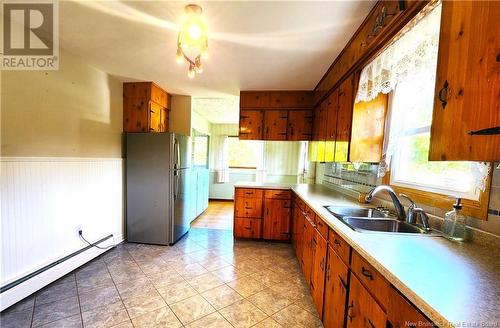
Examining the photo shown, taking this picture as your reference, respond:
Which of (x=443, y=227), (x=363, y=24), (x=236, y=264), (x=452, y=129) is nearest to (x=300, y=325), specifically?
(x=236, y=264)

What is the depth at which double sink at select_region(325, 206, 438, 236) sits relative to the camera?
137cm

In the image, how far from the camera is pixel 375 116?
6.30 feet

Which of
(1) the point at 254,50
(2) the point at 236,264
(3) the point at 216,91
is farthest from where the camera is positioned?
(3) the point at 216,91

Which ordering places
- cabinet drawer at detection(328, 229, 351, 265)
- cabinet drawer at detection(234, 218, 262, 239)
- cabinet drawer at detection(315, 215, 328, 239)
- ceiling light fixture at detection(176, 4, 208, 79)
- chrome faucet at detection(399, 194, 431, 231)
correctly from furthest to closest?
cabinet drawer at detection(234, 218, 262, 239) → cabinet drawer at detection(315, 215, 328, 239) → ceiling light fixture at detection(176, 4, 208, 79) → chrome faucet at detection(399, 194, 431, 231) → cabinet drawer at detection(328, 229, 351, 265)

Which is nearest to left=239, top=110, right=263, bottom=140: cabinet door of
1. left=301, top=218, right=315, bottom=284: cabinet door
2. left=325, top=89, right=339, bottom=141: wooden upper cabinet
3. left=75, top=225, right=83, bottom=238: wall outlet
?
left=325, top=89, right=339, bottom=141: wooden upper cabinet

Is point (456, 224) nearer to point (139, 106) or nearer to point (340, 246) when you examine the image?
point (340, 246)

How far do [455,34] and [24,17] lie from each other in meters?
2.89

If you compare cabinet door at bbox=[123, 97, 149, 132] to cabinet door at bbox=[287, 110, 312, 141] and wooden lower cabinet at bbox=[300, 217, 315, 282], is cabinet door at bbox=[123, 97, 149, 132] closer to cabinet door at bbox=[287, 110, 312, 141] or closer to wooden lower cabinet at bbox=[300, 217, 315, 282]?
cabinet door at bbox=[287, 110, 312, 141]

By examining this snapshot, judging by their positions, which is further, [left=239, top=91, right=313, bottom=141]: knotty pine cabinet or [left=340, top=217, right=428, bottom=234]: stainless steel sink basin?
[left=239, top=91, right=313, bottom=141]: knotty pine cabinet

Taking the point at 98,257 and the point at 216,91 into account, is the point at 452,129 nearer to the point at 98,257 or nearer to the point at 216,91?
the point at 216,91

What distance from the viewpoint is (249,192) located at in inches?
126

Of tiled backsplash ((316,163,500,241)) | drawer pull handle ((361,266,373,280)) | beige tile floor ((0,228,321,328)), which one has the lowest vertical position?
beige tile floor ((0,228,321,328))

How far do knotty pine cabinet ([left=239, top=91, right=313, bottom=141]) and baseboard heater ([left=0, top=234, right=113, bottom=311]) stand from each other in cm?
257

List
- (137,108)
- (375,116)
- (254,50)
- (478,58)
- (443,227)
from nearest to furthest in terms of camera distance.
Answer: (478,58)
(443,227)
(375,116)
(254,50)
(137,108)
